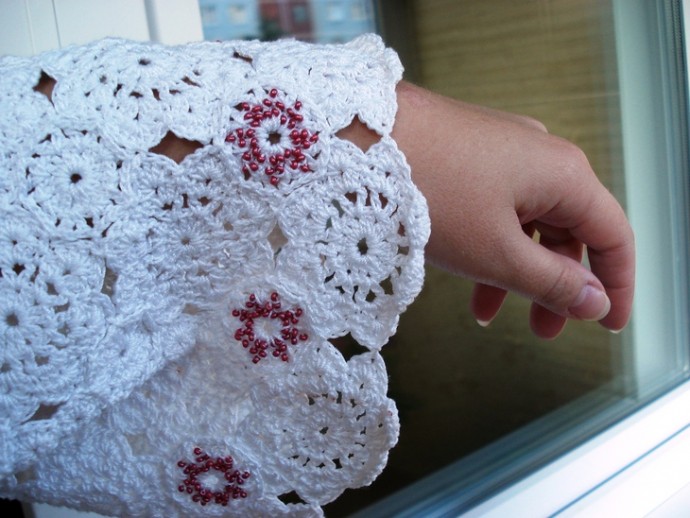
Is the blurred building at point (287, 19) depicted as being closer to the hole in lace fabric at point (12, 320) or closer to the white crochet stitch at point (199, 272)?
the white crochet stitch at point (199, 272)

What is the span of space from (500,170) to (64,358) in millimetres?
264

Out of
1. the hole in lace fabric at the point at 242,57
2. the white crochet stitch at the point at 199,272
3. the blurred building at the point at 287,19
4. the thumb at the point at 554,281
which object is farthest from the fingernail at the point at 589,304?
the blurred building at the point at 287,19

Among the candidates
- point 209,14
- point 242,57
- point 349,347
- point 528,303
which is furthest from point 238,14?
point 528,303

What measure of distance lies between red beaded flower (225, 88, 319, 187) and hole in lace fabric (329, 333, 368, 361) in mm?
102

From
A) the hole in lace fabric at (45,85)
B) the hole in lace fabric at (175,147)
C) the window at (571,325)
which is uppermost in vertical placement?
the hole in lace fabric at (45,85)

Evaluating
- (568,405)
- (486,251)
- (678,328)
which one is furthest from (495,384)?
(486,251)

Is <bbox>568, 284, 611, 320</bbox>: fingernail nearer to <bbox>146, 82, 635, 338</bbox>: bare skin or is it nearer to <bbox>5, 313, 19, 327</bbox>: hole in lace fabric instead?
<bbox>146, 82, 635, 338</bbox>: bare skin

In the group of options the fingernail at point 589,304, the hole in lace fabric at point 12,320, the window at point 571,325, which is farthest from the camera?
the window at point 571,325

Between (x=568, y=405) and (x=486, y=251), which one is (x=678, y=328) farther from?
(x=486, y=251)

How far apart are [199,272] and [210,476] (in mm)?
129

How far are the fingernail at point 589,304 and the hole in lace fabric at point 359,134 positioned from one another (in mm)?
185

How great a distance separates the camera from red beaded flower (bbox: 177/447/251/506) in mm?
388

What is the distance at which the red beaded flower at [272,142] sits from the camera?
342mm

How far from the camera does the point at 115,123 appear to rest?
330mm
